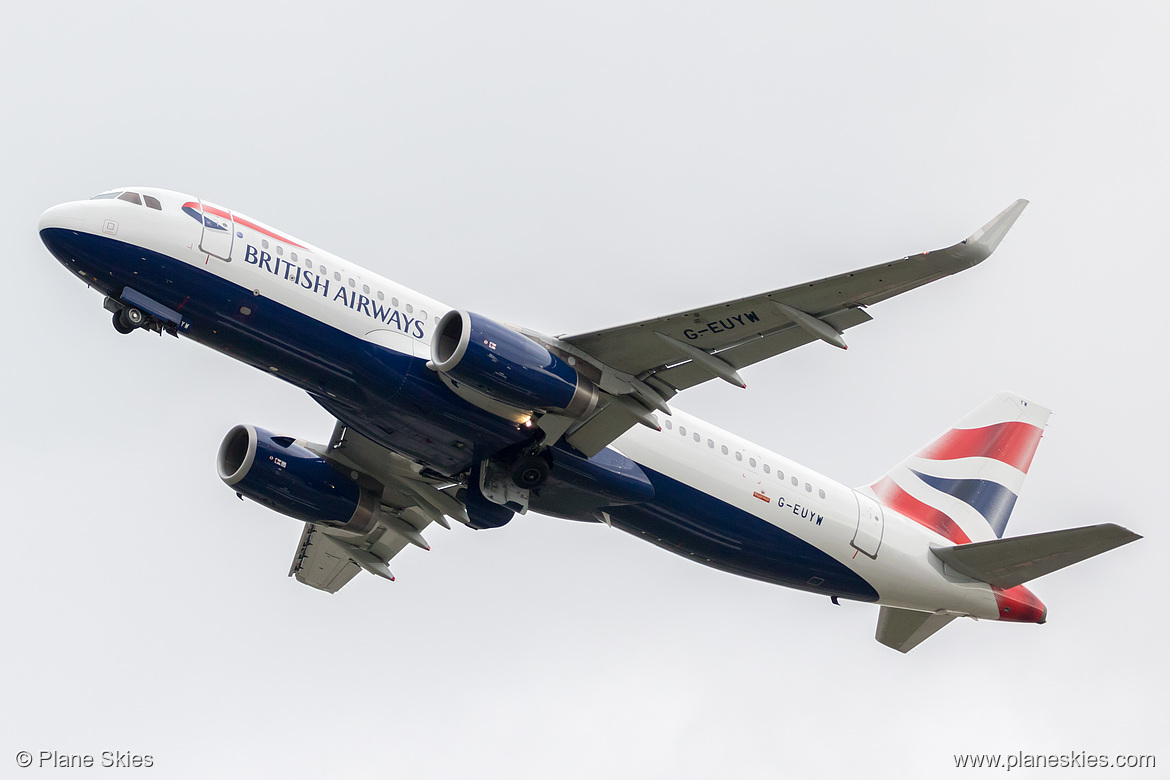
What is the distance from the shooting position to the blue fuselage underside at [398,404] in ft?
75.6

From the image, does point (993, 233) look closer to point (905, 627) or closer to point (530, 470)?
point (530, 470)

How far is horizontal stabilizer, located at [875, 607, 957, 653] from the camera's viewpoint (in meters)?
30.9

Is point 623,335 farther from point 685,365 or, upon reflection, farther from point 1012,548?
point 1012,548

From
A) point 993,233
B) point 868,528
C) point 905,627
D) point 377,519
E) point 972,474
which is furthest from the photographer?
point 972,474

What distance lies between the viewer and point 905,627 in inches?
1224

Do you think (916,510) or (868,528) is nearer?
(868,528)

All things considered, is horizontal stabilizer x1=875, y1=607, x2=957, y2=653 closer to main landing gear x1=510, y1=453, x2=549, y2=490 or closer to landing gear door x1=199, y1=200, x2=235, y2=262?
main landing gear x1=510, y1=453, x2=549, y2=490

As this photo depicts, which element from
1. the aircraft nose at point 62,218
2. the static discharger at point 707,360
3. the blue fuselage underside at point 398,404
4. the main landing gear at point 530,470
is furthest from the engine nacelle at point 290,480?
the static discharger at point 707,360

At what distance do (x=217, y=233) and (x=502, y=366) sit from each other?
5.92m

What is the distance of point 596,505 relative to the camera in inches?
1051

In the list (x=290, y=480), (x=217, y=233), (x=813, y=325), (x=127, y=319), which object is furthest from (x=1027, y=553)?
(x=127, y=319)

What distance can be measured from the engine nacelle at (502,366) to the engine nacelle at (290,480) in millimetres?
6747

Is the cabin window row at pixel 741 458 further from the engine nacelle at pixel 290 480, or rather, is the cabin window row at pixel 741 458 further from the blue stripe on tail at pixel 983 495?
the engine nacelle at pixel 290 480

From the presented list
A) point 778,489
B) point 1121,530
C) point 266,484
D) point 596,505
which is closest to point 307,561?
point 266,484
